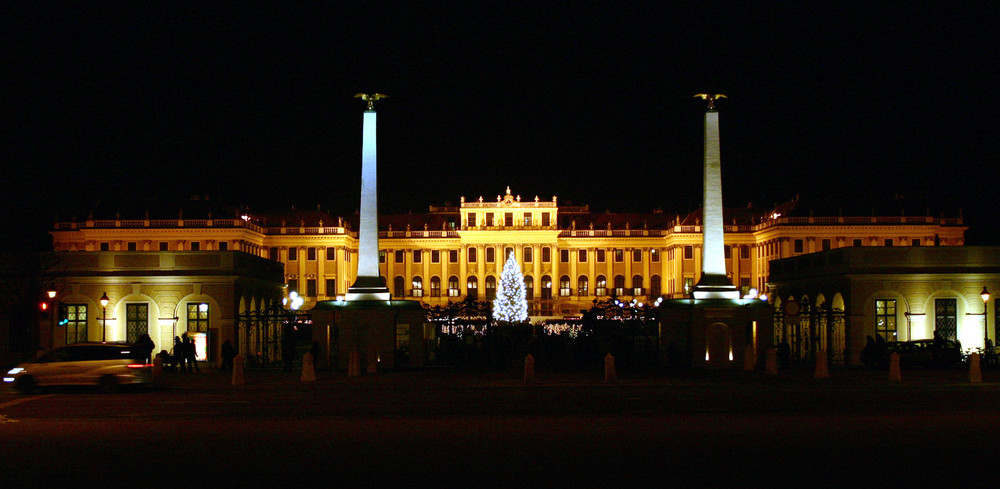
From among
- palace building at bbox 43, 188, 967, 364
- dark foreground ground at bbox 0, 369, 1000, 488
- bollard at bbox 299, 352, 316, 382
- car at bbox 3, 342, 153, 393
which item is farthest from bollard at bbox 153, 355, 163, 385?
palace building at bbox 43, 188, 967, 364

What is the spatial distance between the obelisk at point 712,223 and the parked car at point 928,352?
5.84 m

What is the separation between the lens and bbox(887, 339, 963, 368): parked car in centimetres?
4034

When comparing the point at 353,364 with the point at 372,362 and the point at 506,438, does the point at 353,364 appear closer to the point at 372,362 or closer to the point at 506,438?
the point at 372,362

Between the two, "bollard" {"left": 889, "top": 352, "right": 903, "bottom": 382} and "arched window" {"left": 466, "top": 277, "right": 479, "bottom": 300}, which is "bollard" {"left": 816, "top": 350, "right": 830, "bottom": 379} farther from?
"arched window" {"left": 466, "top": 277, "right": 479, "bottom": 300}

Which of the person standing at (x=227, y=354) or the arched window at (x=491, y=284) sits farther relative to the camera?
the arched window at (x=491, y=284)

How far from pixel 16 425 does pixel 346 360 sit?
21.3 m

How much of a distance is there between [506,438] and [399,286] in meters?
113

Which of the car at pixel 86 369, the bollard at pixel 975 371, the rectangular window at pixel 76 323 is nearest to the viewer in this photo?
the car at pixel 86 369

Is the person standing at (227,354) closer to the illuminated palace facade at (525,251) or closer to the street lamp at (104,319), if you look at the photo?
the street lamp at (104,319)

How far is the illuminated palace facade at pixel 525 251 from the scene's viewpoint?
397 ft

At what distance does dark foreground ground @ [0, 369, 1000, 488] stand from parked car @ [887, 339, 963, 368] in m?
11.4

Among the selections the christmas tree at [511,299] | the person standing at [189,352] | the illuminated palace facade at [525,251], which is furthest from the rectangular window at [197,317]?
the illuminated palace facade at [525,251]

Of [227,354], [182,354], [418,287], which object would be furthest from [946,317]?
[418,287]

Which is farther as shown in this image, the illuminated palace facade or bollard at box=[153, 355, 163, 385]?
the illuminated palace facade
